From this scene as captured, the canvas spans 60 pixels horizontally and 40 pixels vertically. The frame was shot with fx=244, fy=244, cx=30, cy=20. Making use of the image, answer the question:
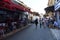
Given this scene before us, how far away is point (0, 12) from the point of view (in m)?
23.4

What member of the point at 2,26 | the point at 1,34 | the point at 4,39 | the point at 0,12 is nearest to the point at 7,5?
the point at 0,12

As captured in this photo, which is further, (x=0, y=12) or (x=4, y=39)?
(x=0, y=12)

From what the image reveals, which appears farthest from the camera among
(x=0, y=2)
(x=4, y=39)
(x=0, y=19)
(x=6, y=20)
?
(x=6, y=20)

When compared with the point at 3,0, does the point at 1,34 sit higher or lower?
lower

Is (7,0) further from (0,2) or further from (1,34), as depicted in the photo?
(1,34)

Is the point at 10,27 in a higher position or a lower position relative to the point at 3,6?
lower

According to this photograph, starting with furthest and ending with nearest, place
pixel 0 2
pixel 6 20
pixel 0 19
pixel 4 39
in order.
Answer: pixel 6 20 → pixel 0 19 → pixel 0 2 → pixel 4 39

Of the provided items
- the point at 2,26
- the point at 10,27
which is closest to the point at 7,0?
the point at 2,26

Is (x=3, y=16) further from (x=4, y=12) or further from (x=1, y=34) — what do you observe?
(x=1, y=34)

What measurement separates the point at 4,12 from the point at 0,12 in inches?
55.0

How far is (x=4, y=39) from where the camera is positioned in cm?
1786

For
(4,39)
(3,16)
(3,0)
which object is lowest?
(4,39)

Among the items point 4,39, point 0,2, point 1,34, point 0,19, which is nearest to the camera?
point 4,39

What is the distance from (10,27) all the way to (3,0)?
15.3 feet
